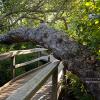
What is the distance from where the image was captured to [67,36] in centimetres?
518

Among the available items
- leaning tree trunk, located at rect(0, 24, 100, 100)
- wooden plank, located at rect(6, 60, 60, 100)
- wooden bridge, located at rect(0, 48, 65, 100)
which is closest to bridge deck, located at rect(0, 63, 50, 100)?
wooden bridge, located at rect(0, 48, 65, 100)

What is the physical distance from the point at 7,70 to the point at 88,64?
6613mm

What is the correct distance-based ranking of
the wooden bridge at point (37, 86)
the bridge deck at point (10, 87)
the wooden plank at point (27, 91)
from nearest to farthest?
the wooden plank at point (27, 91)
the wooden bridge at point (37, 86)
the bridge deck at point (10, 87)

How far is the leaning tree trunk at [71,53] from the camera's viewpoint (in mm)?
4645

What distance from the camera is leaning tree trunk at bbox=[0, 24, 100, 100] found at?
183 inches

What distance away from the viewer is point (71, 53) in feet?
16.0

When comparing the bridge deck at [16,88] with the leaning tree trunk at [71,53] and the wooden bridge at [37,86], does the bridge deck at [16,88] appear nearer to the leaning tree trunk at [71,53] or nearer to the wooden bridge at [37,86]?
the wooden bridge at [37,86]

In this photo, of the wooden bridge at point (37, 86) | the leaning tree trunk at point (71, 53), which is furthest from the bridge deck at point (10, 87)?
the leaning tree trunk at point (71, 53)

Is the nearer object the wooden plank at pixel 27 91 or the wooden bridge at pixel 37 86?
the wooden plank at pixel 27 91

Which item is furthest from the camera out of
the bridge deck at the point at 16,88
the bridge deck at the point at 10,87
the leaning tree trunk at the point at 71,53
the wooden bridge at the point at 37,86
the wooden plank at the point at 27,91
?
the bridge deck at the point at 10,87

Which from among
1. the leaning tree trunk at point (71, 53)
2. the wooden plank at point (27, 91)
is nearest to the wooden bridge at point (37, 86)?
the wooden plank at point (27, 91)

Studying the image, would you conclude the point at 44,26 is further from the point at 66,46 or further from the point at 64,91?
the point at 64,91

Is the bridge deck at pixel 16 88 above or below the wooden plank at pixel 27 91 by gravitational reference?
below

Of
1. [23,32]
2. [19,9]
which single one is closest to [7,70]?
[19,9]
